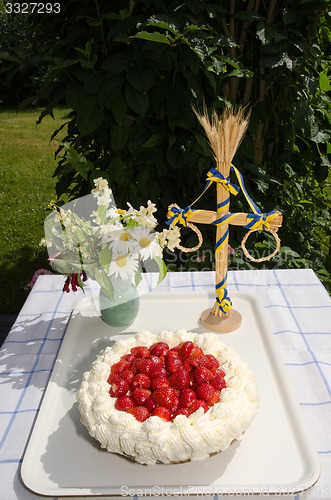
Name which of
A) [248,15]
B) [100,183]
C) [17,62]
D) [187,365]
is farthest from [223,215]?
[17,62]

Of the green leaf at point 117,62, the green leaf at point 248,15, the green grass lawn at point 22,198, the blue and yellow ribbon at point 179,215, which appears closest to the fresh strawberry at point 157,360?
the blue and yellow ribbon at point 179,215

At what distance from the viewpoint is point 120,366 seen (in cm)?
97

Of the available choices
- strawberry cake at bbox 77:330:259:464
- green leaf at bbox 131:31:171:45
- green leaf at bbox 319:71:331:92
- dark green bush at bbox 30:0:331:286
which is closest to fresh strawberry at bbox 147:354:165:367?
strawberry cake at bbox 77:330:259:464

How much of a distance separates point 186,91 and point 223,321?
1.07 m

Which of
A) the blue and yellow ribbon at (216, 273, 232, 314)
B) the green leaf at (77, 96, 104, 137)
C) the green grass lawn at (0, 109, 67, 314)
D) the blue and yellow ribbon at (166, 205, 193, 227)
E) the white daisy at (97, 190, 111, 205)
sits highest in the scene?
the green leaf at (77, 96, 104, 137)

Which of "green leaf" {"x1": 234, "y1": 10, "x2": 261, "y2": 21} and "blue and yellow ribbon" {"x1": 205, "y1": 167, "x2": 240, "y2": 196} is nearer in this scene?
"blue and yellow ribbon" {"x1": 205, "y1": 167, "x2": 240, "y2": 196}

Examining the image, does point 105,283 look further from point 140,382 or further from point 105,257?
point 140,382

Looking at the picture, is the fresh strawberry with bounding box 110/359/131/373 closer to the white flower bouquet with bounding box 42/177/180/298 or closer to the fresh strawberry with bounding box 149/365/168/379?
the fresh strawberry with bounding box 149/365/168/379

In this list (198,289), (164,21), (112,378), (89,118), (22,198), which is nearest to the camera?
(112,378)

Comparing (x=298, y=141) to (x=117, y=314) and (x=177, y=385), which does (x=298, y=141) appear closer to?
(x=117, y=314)

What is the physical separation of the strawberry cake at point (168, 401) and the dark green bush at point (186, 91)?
0.98 metres

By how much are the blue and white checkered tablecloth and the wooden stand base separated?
11cm

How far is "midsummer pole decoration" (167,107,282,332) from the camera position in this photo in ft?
3.75

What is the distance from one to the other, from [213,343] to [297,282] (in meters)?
0.57
